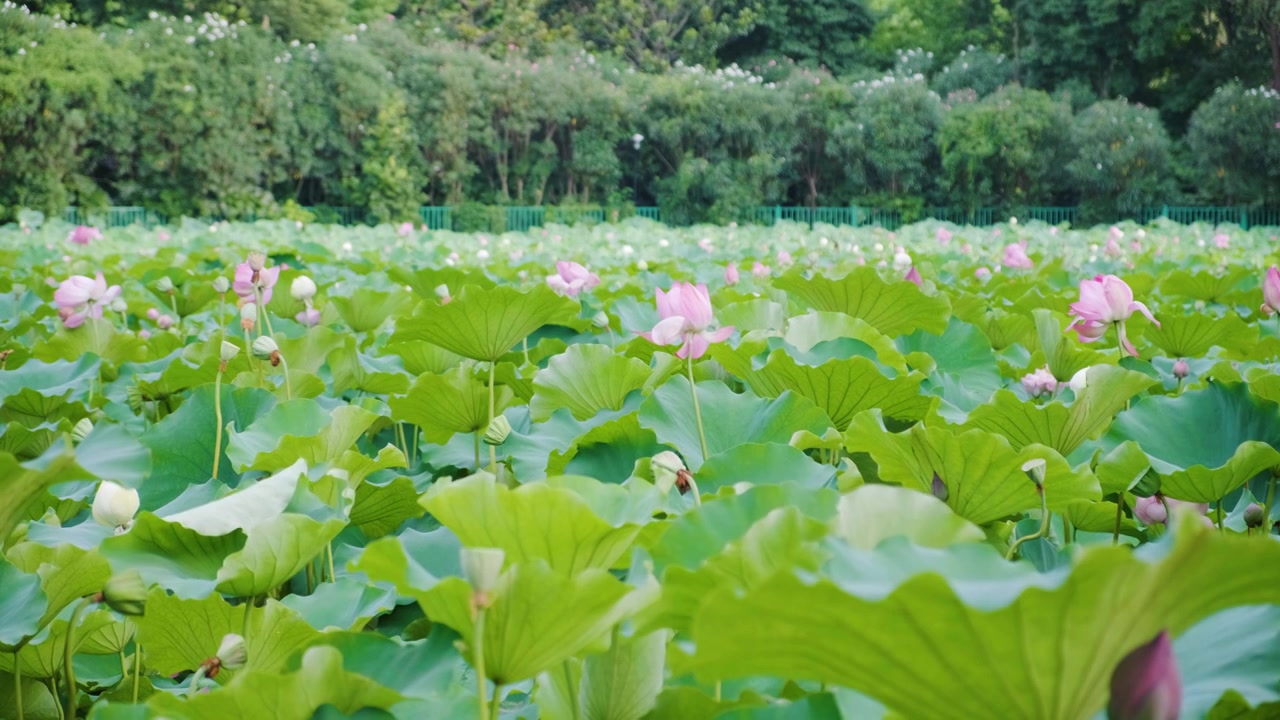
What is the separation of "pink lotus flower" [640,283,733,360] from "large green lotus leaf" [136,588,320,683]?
0.44 meters

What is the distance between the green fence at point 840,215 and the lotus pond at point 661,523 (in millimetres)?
13849

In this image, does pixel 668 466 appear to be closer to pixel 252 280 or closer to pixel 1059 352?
pixel 1059 352

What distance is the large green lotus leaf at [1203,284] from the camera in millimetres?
2496

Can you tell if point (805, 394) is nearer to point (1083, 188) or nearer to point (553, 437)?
point (553, 437)

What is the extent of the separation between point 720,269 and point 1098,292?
2.55 meters

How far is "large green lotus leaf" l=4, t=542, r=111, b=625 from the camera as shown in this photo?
70cm

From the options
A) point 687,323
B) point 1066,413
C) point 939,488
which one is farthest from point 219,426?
point 1066,413

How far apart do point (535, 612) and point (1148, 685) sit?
0.25 metres

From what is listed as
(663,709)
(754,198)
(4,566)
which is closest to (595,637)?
(663,709)

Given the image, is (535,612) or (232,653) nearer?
(535,612)

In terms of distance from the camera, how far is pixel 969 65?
882 inches

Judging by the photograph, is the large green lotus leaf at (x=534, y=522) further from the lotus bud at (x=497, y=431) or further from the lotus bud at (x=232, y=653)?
the lotus bud at (x=497, y=431)

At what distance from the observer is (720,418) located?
1.04 m

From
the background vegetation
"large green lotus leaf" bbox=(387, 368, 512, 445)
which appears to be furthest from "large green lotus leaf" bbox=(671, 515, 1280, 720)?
the background vegetation
